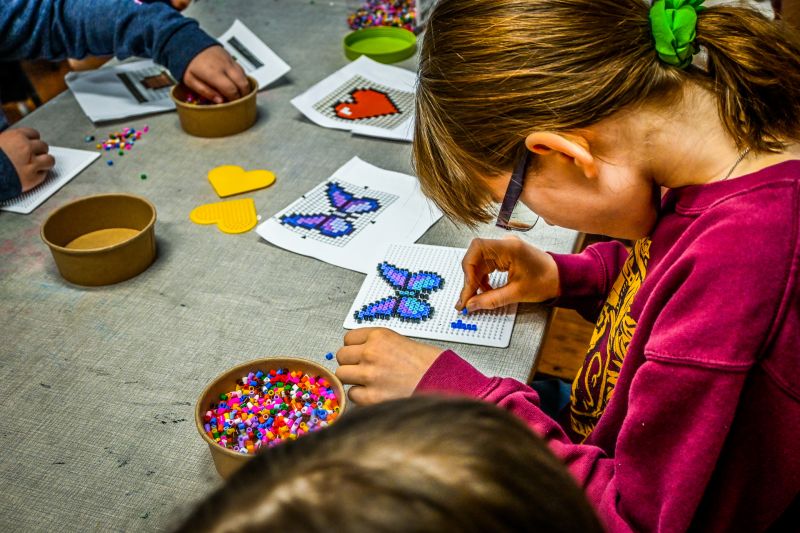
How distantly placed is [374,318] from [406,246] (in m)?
0.19

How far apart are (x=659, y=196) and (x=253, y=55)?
1.24 meters

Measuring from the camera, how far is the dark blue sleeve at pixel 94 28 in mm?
1604

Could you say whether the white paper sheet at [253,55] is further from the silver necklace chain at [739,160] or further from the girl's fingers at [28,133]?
the silver necklace chain at [739,160]

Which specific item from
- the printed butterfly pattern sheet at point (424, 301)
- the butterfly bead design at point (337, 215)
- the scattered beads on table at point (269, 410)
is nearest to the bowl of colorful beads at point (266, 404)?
the scattered beads on table at point (269, 410)

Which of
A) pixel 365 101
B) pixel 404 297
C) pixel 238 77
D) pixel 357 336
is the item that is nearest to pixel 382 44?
pixel 365 101

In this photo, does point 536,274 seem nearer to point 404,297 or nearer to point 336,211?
point 404,297

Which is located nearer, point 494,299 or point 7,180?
point 494,299

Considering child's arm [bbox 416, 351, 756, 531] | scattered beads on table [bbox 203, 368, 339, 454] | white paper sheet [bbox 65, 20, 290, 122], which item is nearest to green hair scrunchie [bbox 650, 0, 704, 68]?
child's arm [bbox 416, 351, 756, 531]

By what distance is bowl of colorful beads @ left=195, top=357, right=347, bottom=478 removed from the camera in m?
0.86

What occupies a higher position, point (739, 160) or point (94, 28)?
point (739, 160)

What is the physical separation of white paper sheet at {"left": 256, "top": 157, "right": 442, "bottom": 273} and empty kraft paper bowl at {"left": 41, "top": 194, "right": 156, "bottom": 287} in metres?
0.19

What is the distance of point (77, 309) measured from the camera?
112cm

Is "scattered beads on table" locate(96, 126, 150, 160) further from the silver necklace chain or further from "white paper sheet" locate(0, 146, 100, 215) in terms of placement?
the silver necklace chain

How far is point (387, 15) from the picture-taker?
A: 1.94m
